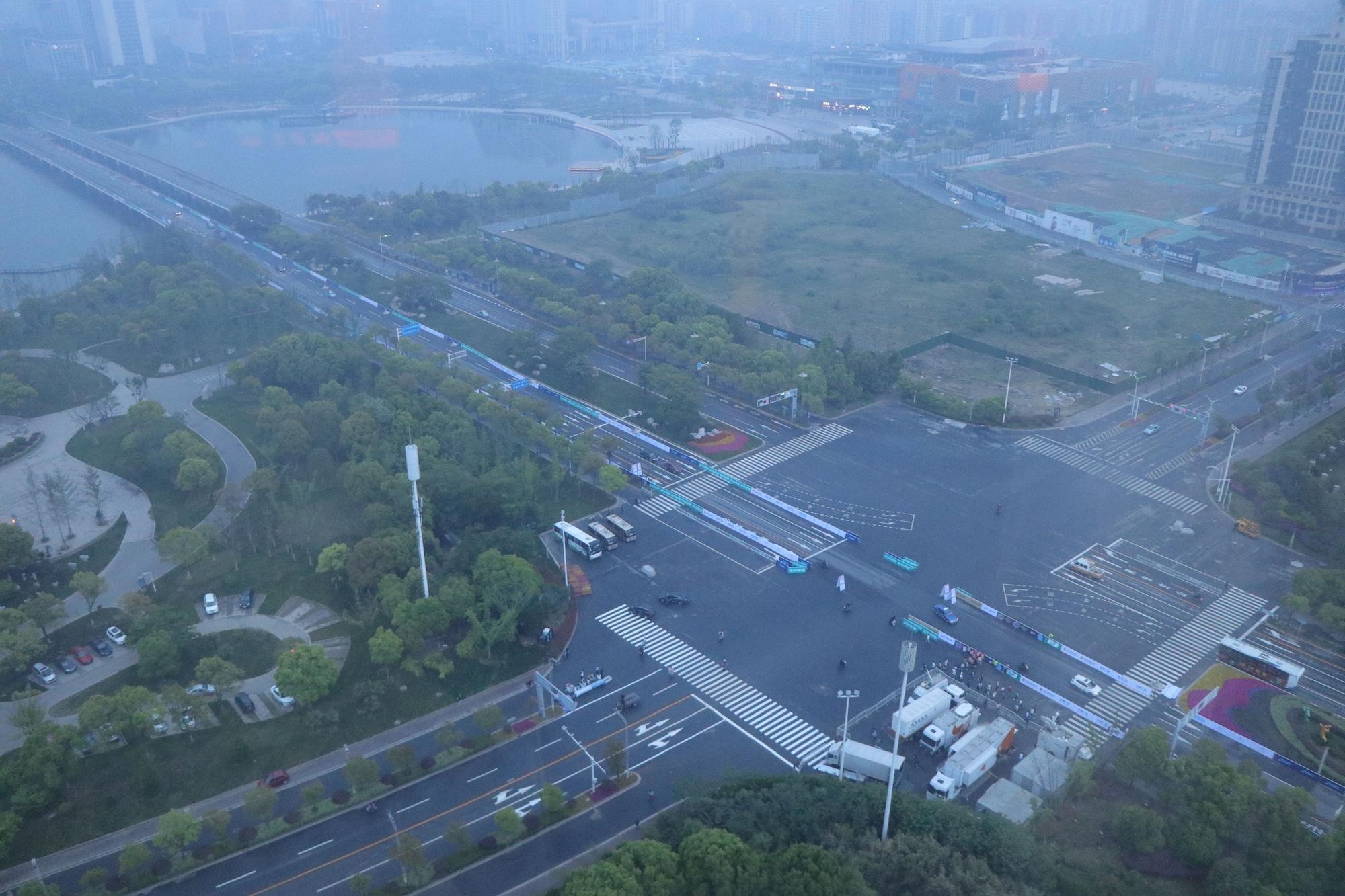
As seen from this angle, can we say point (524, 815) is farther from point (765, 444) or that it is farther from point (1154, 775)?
point (765, 444)

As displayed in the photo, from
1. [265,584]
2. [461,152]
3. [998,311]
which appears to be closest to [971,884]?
[265,584]

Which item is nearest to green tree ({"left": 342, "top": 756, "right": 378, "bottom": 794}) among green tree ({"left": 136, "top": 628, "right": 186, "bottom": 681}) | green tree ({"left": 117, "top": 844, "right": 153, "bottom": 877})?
green tree ({"left": 117, "top": 844, "right": 153, "bottom": 877})

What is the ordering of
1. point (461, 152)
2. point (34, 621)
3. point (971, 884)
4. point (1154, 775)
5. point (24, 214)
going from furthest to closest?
point (461, 152)
point (24, 214)
point (34, 621)
point (1154, 775)
point (971, 884)

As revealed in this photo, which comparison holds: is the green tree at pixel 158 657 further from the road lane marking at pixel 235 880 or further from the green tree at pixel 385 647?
the road lane marking at pixel 235 880

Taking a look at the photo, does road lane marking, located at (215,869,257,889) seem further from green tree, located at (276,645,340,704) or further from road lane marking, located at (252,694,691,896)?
green tree, located at (276,645,340,704)

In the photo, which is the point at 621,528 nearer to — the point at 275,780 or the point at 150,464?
the point at 275,780

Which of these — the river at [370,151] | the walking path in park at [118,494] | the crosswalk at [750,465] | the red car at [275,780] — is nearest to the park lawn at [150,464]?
the walking path in park at [118,494]

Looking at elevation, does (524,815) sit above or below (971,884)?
below
